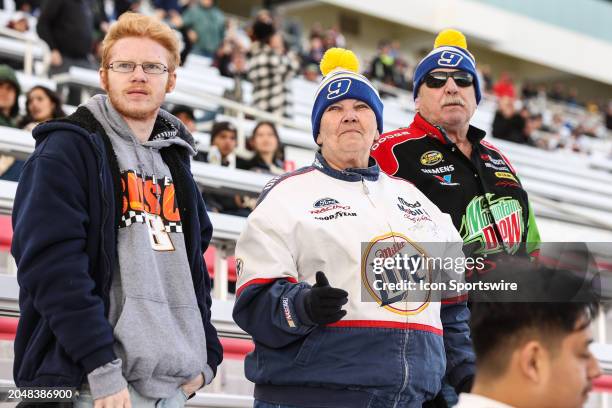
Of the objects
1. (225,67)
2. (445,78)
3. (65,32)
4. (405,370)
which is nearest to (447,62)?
(445,78)

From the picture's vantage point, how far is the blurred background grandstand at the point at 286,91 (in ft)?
12.8

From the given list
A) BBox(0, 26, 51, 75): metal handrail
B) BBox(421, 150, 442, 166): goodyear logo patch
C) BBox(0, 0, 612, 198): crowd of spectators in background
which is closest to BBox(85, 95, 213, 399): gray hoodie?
BBox(421, 150, 442, 166): goodyear logo patch

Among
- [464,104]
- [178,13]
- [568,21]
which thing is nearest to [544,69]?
[568,21]

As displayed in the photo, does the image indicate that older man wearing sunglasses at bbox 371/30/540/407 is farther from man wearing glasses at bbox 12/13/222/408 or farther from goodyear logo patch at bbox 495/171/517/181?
man wearing glasses at bbox 12/13/222/408

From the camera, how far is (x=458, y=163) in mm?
2951

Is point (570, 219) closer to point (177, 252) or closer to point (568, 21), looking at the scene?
point (177, 252)

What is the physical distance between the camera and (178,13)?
11.5 meters

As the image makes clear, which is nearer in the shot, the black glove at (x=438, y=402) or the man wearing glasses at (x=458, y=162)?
the black glove at (x=438, y=402)

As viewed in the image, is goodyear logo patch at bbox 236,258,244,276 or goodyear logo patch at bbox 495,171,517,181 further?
goodyear logo patch at bbox 495,171,517,181

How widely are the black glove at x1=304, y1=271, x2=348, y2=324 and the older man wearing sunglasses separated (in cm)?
62

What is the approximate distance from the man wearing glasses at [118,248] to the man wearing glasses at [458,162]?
2.41 feet

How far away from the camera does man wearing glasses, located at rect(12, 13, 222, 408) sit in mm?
2008

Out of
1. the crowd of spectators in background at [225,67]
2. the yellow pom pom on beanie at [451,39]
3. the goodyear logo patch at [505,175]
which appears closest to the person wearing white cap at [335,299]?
the goodyear logo patch at [505,175]

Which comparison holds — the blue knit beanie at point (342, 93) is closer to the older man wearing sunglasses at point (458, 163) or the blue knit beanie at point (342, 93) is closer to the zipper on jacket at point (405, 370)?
the older man wearing sunglasses at point (458, 163)
